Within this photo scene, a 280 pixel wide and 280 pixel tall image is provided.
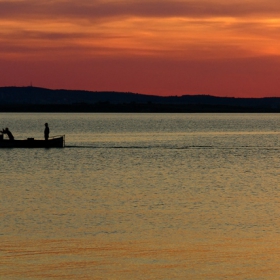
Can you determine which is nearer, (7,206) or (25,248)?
(25,248)

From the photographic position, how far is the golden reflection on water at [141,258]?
18922mm

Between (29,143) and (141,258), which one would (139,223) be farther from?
(29,143)

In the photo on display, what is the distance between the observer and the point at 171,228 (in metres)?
A: 25.4

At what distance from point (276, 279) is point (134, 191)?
18977 millimetres

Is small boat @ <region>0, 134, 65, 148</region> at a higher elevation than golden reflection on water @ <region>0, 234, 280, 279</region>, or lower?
higher

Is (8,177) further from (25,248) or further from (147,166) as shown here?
(25,248)

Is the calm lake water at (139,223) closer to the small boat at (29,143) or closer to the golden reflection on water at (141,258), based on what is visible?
the golden reflection on water at (141,258)

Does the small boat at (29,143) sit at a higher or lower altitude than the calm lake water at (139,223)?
higher

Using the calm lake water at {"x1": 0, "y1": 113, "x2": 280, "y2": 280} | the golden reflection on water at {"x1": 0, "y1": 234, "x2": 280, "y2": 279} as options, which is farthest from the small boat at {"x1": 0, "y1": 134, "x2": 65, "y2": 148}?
the golden reflection on water at {"x1": 0, "y1": 234, "x2": 280, "y2": 279}

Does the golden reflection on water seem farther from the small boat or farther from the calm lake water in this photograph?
the small boat

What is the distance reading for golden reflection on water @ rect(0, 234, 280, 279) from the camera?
1892cm

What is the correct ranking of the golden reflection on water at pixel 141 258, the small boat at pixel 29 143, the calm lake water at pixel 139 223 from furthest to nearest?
1. the small boat at pixel 29 143
2. the calm lake water at pixel 139 223
3. the golden reflection on water at pixel 141 258

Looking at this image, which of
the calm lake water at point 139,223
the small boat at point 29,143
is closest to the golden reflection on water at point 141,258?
the calm lake water at point 139,223

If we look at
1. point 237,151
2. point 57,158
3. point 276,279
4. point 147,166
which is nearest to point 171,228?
point 276,279
